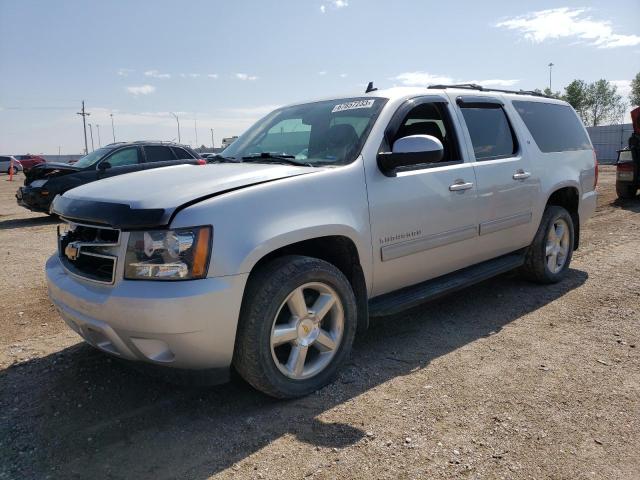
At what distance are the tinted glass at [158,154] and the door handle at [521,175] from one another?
888cm

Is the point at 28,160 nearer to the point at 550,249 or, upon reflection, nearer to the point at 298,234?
the point at 550,249

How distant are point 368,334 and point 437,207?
115 centimetres

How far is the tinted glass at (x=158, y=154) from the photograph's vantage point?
11492mm

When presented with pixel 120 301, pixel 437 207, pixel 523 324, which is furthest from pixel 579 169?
pixel 120 301

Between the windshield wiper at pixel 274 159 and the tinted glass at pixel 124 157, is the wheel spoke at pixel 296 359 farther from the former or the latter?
the tinted glass at pixel 124 157

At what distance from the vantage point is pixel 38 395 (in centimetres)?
316

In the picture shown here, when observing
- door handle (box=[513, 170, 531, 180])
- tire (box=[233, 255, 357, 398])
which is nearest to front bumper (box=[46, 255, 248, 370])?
tire (box=[233, 255, 357, 398])

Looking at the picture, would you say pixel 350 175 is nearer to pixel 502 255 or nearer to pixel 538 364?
pixel 538 364

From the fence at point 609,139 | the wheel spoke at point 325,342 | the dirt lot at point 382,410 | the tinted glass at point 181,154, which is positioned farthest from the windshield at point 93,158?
the fence at point 609,139

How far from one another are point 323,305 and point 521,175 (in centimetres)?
251

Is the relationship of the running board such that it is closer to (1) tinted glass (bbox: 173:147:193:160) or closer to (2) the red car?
(1) tinted glass (bbox: 173:147:193:160)

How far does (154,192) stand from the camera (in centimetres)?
276

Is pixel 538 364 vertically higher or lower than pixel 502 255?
lower

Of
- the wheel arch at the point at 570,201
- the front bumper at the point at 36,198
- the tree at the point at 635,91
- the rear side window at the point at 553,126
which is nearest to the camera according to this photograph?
the rear side window at the point at 553,126
